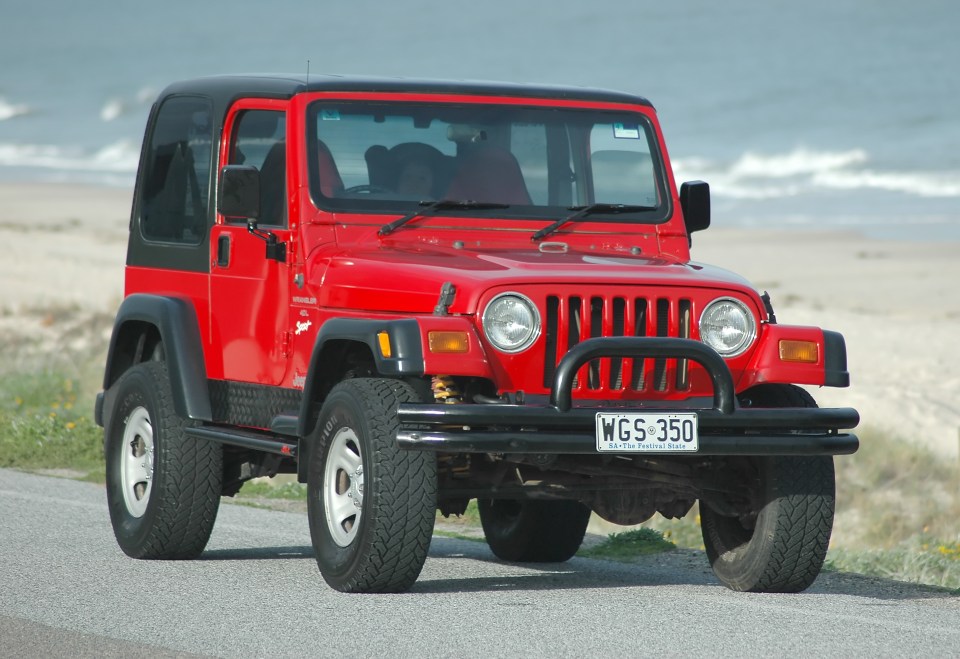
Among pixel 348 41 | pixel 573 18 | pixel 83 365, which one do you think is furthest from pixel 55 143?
pixel 83 365

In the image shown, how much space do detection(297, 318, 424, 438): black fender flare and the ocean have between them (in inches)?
1301

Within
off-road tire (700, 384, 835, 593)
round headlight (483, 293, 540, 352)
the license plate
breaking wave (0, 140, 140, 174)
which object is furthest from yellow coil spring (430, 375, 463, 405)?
breaking wave (0, 140, 140, 174)

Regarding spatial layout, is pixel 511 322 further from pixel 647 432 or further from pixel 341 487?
pixel 341 487

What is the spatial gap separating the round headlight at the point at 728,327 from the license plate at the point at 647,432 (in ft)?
1.74

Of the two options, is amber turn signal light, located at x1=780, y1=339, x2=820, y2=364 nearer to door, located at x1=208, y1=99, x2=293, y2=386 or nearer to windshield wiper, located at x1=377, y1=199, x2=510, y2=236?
windshield wiper, located at x1=377, y1=199, x2=510, y2=236

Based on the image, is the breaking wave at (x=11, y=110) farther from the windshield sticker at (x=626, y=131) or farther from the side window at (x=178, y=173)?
the windshield sticker at (x=626, y=131)

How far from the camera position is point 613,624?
254 inches

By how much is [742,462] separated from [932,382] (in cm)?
1033

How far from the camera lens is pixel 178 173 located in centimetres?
884

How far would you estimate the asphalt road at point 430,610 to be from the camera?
5973 mm

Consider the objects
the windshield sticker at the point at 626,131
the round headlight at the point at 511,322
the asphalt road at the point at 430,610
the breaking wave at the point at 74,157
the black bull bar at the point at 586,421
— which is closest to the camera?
the asphalt road at the point at 430,610

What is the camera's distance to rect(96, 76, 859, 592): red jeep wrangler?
6668mm

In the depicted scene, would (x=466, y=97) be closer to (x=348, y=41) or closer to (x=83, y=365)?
(x=83, y=365)

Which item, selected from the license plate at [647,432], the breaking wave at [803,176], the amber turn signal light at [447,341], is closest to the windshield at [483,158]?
the amber turn signal light at [447,341]
